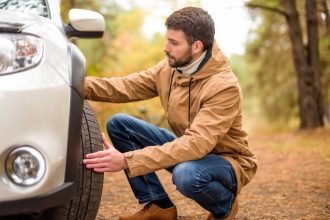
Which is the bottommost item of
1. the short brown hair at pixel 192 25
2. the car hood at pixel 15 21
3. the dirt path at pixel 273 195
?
the dirt path at pixel 273 195

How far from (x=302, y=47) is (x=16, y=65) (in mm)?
10885

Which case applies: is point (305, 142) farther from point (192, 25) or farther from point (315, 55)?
point (192, 25)

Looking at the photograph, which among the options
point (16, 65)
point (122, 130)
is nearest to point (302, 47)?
point (122, 130)

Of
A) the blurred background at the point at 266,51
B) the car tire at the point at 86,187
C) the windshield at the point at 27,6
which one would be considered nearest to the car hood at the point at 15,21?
the windshield at the point at 27,6

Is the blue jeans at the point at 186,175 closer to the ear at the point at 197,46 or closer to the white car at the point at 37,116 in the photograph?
the ear at the point at 197,46

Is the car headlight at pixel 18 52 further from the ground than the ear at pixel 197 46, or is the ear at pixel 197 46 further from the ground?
the car headlight at pixel 18 52

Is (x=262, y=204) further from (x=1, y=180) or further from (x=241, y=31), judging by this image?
(x=241, y=31)

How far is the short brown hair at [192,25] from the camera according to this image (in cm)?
309

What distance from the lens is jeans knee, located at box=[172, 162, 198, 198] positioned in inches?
115

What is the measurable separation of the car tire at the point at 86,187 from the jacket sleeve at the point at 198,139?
19cm

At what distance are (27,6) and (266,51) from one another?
14.1m

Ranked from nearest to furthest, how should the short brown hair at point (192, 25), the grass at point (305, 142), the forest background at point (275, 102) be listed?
the short brown hair at point (192, 25), the forest background at point (275, 102), the grass at point (305, 142)

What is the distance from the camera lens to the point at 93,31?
9.45 ft

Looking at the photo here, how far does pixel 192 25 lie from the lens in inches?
122
